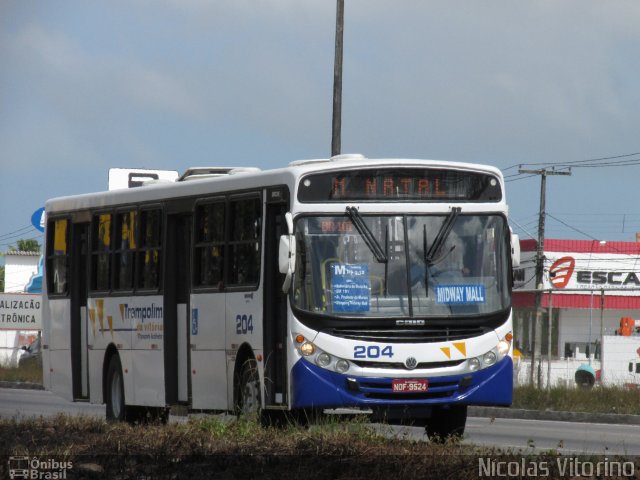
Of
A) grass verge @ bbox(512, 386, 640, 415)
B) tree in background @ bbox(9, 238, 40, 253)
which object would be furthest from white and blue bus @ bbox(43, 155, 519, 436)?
tree in background @ bbox(9, 238, 40, 253)

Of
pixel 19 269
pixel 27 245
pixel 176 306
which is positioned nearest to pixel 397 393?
pixel 176 306

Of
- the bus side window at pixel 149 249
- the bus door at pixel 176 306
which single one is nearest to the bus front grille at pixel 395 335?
the bus door at pixel 176 306

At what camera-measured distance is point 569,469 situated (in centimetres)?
1022

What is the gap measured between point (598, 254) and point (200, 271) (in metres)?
58.7

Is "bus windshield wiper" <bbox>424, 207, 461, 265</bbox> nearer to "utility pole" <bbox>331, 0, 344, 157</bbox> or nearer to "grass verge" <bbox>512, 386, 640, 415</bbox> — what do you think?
"grass verge" <bbox>512, 386, 640, 415</bbox>

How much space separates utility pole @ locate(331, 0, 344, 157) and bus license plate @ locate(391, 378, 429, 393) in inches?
718

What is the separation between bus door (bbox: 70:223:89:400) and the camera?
2089 cm

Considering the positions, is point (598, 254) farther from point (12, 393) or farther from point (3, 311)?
point (12, 393)

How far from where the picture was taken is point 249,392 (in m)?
16.2

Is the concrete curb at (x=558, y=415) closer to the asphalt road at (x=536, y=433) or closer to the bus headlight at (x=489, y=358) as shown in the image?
the asphalt road at (x=536, y=433)

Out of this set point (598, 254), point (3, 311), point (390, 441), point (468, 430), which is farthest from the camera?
point (598, 254)

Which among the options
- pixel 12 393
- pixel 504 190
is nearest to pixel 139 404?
pixel 504 190

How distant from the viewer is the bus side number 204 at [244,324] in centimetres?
1612

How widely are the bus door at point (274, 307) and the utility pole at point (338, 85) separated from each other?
17.1 m
